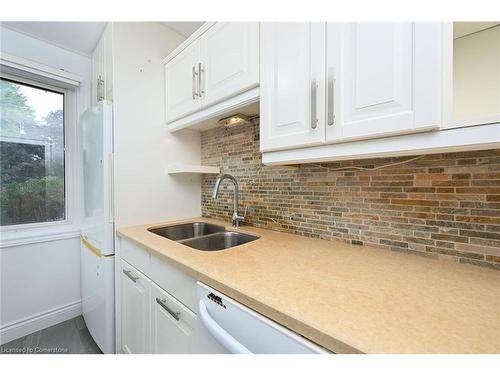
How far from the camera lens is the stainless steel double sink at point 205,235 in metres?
1.38

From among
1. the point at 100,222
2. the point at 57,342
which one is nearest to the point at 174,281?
the point at 100,222

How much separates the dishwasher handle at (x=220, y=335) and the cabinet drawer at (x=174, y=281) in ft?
0.36

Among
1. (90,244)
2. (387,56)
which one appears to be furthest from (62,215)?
(387,56)

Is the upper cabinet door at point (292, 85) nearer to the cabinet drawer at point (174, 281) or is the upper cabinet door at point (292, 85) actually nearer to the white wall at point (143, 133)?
the cabinet drawer at point (174, 281)

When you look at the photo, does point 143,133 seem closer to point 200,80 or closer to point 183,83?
point 183,83

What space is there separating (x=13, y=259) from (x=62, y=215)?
17.5 inches

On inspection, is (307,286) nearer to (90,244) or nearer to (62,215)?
(90,244)

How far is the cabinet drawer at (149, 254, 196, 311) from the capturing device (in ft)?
2.83

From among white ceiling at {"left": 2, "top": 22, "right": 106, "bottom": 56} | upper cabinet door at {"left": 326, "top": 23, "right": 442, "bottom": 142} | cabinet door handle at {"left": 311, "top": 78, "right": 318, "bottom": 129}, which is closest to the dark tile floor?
cabinet door handle at {"left": 311, "top": 78, "right": 318, "bottom": 129}

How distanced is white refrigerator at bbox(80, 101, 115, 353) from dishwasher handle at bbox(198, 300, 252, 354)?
3.46 ft

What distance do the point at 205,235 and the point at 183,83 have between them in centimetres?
109

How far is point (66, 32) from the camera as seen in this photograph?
5.69 feet

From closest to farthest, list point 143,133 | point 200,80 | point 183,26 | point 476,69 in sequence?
1. point 476,69
2. point 200,80
3. point 143,133
4. point 183,26

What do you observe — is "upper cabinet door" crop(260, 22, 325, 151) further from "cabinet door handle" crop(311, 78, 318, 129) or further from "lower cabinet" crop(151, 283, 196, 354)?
"lower cabinet" crop(151, 283, 196, 354)
